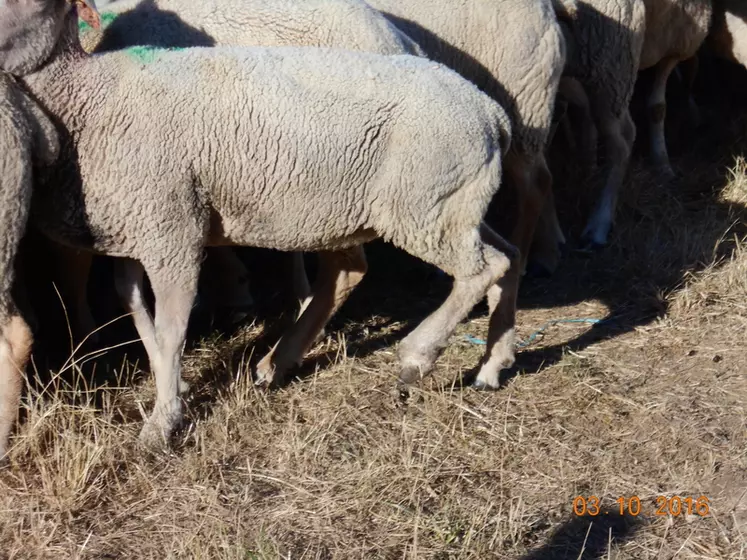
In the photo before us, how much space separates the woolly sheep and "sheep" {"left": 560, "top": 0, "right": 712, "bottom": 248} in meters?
3.39

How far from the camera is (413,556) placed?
310 centimetres

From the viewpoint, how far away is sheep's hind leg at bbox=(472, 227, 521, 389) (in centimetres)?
439

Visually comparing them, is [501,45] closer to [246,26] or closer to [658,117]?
[246,26]

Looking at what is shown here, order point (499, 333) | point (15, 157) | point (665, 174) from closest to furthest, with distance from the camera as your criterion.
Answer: point (15, 157) < point (499, 333) < point (665, 174)

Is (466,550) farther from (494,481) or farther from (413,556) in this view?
(494,481)

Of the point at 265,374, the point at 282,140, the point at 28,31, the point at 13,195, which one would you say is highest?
the point at 28,31

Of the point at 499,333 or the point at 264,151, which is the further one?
the point at 499,333

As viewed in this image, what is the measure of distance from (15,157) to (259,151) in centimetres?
86

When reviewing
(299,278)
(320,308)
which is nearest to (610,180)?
(299,278)

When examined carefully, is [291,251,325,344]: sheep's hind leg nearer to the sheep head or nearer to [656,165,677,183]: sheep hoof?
the sheep head

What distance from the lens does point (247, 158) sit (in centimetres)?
364

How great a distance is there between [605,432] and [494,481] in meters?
0.64
